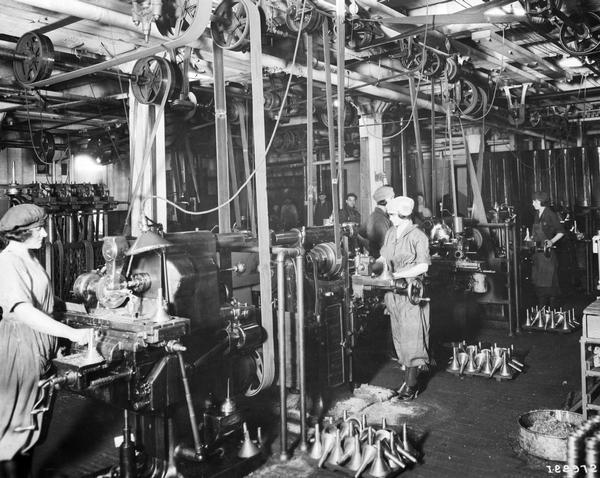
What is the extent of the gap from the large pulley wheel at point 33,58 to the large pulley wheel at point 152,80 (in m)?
0.82

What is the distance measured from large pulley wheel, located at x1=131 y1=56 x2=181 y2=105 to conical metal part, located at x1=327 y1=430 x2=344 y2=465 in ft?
11.8

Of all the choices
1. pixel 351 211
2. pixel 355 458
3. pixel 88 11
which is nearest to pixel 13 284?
pixel 355 458

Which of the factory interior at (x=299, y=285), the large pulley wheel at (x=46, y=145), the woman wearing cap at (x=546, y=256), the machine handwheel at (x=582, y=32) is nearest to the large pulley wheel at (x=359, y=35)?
the factory interior at (x=299, y=285)

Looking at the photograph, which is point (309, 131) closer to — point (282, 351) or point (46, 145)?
point (282, 351)

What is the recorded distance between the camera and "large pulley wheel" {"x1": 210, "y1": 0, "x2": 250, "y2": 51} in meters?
4.51

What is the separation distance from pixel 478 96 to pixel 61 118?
7.78 metres

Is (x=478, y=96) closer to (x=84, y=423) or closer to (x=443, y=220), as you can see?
(x=443, y=220)

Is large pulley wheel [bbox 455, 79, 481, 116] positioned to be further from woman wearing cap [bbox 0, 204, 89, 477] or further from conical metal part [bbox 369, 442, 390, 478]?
woman wearing cap [bbox 0, 204, 89, 477]

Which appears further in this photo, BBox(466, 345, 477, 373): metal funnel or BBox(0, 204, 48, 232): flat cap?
BBox(466, 345, 477, 373): metal funnel

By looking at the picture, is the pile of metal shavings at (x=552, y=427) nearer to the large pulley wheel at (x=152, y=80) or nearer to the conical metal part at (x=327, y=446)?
the conical metal part at (x=327, y=446)

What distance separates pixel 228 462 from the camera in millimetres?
3514

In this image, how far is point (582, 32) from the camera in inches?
217

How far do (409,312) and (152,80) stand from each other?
3478 millimetres

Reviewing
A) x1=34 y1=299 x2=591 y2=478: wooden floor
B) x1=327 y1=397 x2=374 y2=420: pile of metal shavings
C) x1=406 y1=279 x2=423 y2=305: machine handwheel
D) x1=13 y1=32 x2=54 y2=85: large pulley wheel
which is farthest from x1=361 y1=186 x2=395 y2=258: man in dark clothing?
x1=13 y1=32 x2=54 y2=85: large pulley wheel
